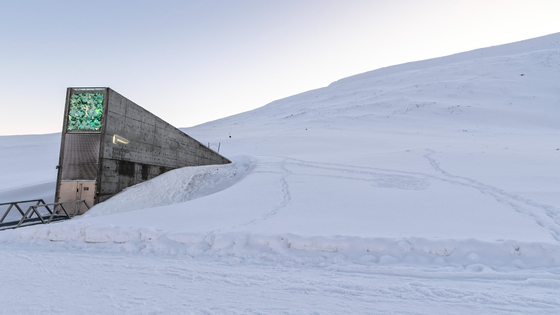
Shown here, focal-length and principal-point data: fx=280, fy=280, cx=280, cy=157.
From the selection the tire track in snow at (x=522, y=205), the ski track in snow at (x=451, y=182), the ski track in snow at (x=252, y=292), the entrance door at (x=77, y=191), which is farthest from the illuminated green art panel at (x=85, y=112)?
the tire track in snow at (x=522, y=205)

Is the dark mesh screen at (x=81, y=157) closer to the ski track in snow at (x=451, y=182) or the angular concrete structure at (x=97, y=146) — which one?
the angular concrete structure at (x=97, y=146)

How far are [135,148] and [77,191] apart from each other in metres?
2.92

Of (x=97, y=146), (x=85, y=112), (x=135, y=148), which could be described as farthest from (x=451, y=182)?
(x=85, y=112)

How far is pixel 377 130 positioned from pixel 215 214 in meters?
21.3

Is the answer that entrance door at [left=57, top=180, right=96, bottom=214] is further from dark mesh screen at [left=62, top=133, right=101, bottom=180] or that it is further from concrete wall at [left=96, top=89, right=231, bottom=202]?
concrete wall at [left=96, top=89, right=231, bottom=202]

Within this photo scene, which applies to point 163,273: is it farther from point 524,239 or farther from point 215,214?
point 524,239

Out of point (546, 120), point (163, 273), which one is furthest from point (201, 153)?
point (546, 120)

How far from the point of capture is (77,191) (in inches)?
442

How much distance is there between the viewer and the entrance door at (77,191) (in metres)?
11.2

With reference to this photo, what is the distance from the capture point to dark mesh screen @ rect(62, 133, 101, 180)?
37.3 ft

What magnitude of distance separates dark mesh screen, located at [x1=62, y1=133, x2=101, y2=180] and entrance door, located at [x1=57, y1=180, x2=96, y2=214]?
0.69 feet

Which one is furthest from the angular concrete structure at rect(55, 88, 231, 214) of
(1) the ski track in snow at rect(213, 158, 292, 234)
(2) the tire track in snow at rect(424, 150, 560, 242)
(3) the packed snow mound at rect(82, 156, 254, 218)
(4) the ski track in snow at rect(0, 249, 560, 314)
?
(2) the tire track in snow at rect(424, 150, 560, 242)

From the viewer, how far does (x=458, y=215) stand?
640 centimetres

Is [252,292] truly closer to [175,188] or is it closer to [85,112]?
[175,188]
